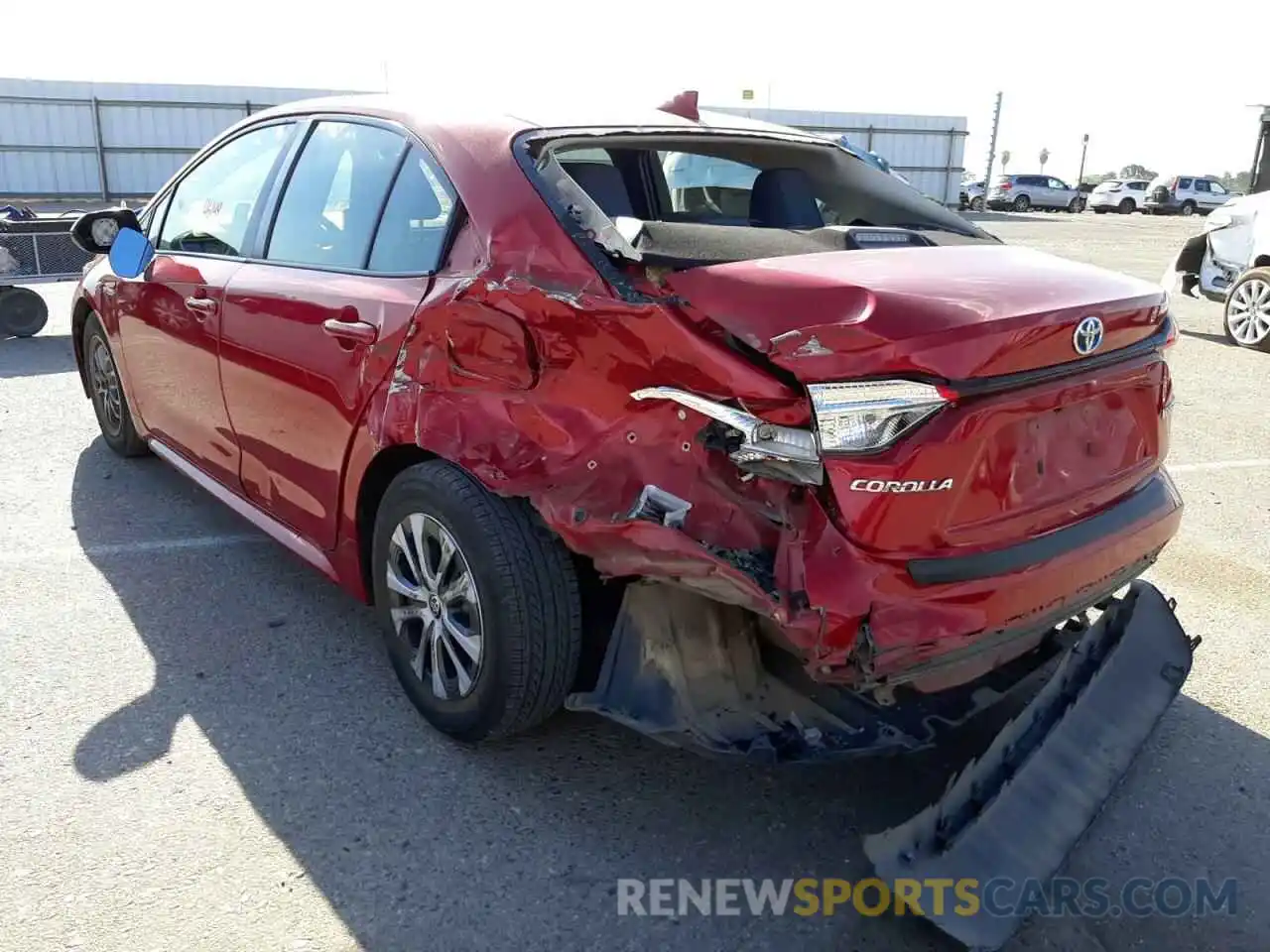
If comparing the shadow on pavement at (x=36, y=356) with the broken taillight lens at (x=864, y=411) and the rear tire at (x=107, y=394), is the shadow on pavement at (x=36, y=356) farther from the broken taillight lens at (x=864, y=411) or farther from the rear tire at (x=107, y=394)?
the broken taillight lens at (x=864, y=411)

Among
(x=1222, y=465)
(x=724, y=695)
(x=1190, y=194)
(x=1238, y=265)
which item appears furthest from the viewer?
(x=1190, y=194)

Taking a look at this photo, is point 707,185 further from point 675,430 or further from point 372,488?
point 675,430

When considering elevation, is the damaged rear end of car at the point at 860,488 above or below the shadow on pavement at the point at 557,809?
above

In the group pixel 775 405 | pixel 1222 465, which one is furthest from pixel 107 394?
pixel 1222 465

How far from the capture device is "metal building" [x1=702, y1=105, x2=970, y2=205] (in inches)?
1224

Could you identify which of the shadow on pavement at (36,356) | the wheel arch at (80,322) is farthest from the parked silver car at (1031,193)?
the wheel arch at (80,322)

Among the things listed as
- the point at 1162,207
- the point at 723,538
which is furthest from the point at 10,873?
the point at 1162,207

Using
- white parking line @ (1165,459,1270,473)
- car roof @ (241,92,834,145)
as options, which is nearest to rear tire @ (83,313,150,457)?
car roof @ (241,92,834,145)

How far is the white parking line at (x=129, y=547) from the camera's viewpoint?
14.1 feet

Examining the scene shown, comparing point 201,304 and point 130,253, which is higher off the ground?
point 130,253

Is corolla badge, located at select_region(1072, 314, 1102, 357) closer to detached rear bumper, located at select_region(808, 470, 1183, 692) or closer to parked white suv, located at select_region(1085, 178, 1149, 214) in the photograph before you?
detached rear bumper, located at select_region(808, 470, 1183, 692)

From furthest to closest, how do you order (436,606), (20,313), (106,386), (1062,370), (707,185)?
1. (20,313)
2. (106,386)
3. (707,185)
4. (436,606)
5. (1062,370)

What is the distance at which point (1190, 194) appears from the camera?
41.1 m

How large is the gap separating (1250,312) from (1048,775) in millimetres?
8682
